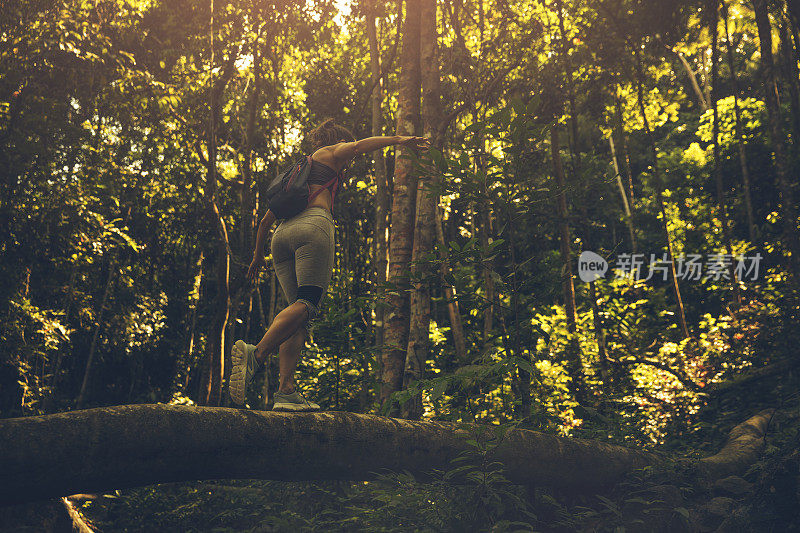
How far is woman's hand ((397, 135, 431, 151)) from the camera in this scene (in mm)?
4164

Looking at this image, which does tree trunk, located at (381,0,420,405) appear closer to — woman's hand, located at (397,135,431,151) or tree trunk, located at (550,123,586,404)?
woman's hand, located at (397,135,431,151)

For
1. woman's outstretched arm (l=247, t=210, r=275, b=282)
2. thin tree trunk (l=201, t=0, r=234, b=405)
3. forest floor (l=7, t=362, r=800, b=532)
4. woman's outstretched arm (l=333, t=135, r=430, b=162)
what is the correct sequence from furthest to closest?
1. thin tree trunk (l=201, t=0, r=234, b=405)
2. woman's outstretched arm (l=247, t=210, r=275, b=282)
3. woman's outstretched arm (l=333, t=135, r=430, b=162)
4. forest floor (l=7, t=362, r=800, b=532)

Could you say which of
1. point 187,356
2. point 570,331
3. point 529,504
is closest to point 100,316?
point 187,356

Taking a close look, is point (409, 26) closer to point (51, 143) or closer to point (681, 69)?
point (51, 143)

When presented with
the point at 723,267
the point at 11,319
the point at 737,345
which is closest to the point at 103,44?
the point at 11,319

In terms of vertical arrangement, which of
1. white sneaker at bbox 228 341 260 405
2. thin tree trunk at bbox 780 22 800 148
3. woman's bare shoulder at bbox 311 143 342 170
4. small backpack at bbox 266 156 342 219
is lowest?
white sneaker at bbox 228 341 260 405

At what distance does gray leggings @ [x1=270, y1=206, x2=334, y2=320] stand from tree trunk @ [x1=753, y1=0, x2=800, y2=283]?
9590 millimetres

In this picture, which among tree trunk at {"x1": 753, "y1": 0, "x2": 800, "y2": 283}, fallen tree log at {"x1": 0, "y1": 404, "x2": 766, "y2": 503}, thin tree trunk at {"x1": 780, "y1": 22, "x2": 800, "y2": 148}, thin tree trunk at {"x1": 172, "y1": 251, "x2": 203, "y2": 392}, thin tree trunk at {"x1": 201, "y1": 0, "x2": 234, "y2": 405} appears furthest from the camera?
thin tree trunk at {"x1": 172, "y1": 251, "x2": 203, "y2": 392}

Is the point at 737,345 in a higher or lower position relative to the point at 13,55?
lower

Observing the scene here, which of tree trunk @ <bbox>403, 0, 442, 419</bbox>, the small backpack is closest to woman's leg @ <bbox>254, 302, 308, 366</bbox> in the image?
the small backpack

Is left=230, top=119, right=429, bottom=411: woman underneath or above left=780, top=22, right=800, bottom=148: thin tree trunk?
underneath

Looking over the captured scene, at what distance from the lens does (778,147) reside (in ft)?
37.0

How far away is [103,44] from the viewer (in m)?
10.7

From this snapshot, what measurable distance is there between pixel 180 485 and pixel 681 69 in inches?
1169
